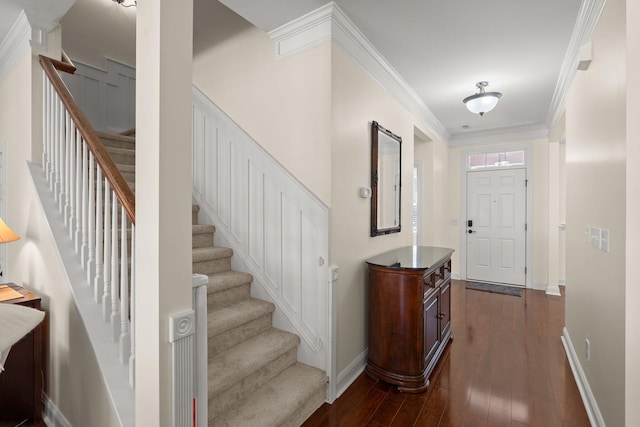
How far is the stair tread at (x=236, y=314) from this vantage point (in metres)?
2.02

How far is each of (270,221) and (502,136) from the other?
482 centimetres

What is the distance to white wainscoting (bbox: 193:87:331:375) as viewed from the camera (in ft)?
7.37

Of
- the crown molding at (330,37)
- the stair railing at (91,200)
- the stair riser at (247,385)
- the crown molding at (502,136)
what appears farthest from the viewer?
the crown molding at (502,136)

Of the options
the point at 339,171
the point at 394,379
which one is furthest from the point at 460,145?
the point at 394,379

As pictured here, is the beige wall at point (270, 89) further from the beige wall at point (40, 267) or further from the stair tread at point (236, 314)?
the beige wall at point (40, 267)

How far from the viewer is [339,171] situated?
2350mm

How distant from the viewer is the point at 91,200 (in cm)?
172

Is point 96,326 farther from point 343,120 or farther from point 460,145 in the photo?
point 460,145

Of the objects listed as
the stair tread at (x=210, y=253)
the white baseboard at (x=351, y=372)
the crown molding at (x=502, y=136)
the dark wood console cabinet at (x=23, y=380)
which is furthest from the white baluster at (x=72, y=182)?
the crown molding at (x=502, y=136)

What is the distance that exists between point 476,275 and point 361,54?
15.2 feet

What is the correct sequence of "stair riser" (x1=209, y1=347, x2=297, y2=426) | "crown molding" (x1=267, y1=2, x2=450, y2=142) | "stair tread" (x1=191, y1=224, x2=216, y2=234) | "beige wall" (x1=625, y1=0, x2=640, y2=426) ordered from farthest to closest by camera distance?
"stair tread" (x1=191, y1=224, x2=216, y2=234)
"crown molding" (x1=267, y1=2, x2=450, y2=142)
"stair riser" (x1=209, y1=347, x2=297, y2=426)
"beige wall" (x1=625, y1=0, x2=640, y2=426)

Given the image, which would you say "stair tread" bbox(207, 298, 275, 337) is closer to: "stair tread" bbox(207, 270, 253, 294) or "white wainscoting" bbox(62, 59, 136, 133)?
"stair tread" bbox(207, 270, 253, 294)

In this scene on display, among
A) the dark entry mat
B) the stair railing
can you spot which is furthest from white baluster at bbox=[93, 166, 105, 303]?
the dark entry mat

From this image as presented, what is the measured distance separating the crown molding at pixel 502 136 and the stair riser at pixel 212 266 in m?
Answer: 4.89
